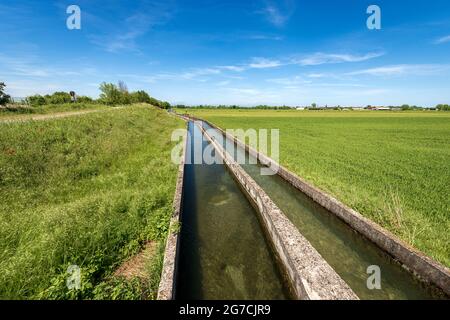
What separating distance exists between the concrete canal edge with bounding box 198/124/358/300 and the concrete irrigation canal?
0.05ft

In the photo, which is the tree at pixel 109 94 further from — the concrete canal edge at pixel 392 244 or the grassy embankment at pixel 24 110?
the concrete canal edge at pixel 392 244

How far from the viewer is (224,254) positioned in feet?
17.6

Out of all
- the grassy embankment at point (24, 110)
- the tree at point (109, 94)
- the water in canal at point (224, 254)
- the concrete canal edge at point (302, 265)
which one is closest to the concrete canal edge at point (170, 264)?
the water in canal at point (224, 254)

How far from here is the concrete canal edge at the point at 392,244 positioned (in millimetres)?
3971

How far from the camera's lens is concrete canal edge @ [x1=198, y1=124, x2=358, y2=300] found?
351 cm

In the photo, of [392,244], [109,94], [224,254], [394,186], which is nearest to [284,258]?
[224,254]

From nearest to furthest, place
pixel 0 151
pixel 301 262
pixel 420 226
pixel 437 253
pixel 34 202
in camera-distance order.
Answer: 1. pixel 301 262
2. pixel 437 253
3. pixel 420 226
4. pixel 34 202
5. pixel 0 151

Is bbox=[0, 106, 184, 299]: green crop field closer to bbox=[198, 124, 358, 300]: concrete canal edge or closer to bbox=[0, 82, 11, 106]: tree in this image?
bbox=[198, 124, 358, 300]: concrete canal edge

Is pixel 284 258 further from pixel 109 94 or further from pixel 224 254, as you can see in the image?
pixel 109 94

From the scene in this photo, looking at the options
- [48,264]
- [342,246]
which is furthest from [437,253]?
[48,264]

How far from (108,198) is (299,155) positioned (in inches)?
424

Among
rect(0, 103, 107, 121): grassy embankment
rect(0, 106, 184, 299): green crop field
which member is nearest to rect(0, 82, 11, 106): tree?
rect(0, 103, 107, 121): grassy embankment
